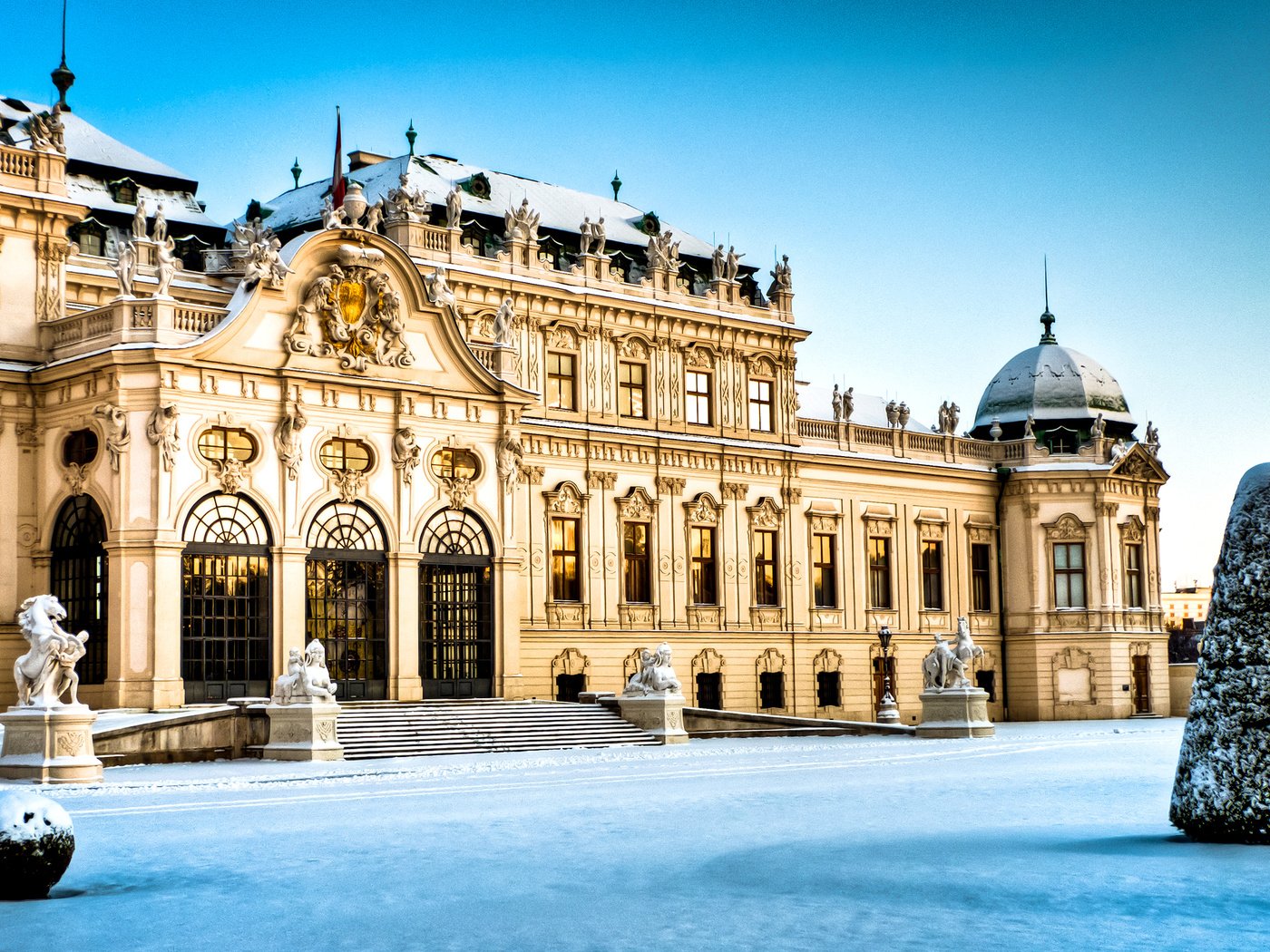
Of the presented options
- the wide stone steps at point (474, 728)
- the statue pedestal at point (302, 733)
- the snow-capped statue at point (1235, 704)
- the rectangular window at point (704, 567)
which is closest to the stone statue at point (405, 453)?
the wide stone steps at point (474, 728)

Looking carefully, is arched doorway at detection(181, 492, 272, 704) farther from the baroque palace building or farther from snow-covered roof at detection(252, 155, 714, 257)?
snow-covered roof at detection(252, 155, 714, 257)

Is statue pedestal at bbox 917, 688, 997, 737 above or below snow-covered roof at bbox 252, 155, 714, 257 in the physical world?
below

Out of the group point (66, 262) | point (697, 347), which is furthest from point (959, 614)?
point (66, 262)

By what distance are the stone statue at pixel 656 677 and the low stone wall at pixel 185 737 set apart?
9.95 metres

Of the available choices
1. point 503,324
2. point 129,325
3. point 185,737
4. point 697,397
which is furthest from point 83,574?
point 697,397

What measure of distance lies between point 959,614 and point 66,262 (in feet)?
103

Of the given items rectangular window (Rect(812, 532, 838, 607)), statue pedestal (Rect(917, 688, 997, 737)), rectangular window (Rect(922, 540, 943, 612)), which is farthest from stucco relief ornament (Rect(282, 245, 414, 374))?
rectangular window (Rect(922, 540, 943, 612))

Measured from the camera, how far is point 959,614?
193ft

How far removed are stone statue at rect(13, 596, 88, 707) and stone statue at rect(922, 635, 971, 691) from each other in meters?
21.2

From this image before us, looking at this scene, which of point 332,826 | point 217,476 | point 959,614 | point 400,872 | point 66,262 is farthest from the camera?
point 959,614

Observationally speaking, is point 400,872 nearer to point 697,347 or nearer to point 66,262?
point 66,262

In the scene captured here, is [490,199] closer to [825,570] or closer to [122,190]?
[122,190]

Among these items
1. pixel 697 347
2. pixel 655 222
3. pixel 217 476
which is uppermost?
pixel 655 222

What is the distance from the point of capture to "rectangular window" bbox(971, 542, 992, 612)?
59531 millimetres
